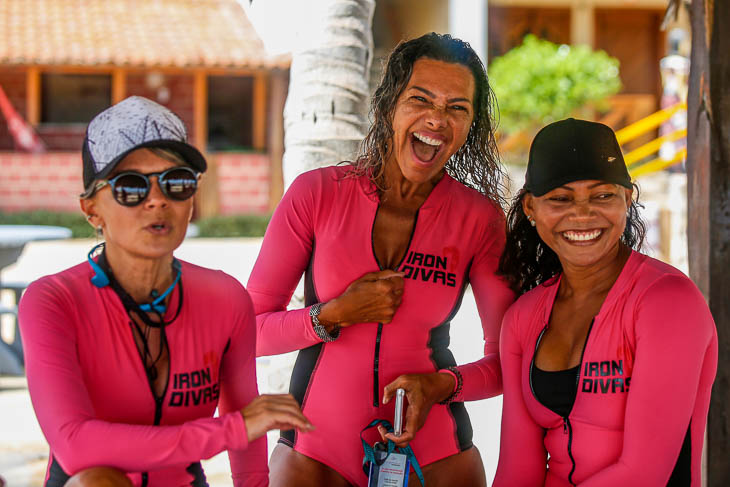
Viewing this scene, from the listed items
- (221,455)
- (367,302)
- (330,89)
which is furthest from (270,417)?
(221,455)

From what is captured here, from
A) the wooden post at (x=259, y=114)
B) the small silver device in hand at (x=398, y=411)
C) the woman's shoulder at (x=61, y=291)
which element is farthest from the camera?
the wooden post at (x=259, y=114)

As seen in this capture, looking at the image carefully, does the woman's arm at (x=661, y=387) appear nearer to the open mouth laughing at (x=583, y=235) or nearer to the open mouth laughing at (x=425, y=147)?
the open mouth laughing at (x=583, y=235)

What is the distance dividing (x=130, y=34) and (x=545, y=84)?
30.0 ft

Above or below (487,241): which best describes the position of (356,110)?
above

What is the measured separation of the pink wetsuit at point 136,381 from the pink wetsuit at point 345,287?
0.32 metres

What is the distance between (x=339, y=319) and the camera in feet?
8.46

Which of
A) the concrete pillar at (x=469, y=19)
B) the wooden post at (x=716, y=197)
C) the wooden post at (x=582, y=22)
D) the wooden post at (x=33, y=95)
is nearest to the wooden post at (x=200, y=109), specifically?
the wooden post at (x=33, y=95)

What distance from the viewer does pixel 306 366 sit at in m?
2.75

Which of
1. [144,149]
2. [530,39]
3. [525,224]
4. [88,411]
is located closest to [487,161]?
[525,224]

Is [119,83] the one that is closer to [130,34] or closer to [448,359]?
[130,34]

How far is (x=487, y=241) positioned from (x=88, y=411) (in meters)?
1.38

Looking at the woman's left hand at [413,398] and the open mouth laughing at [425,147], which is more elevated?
the open mouth laughing at [425,147]

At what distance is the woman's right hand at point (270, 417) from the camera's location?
2059 mm

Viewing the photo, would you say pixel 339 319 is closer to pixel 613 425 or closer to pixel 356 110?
pixel 613 425
